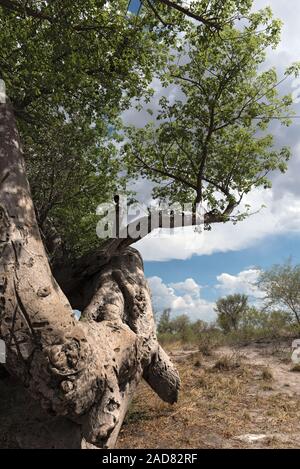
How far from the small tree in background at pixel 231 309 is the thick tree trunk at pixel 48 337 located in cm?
2347

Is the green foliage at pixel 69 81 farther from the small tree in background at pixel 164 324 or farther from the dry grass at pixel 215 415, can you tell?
the small tree in background at pixel 164 324

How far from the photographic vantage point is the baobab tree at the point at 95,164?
5.82 m

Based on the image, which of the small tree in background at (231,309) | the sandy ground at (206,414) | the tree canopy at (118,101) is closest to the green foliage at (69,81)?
the tree canopy at (118,101)

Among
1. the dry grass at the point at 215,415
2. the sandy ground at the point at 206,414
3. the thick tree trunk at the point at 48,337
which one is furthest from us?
the dry grass at the point at 215,415

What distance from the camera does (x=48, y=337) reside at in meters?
5.65

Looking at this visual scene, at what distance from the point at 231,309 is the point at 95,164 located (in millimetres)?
23512

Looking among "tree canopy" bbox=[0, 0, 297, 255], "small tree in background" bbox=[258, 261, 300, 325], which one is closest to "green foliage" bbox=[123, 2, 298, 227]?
"tree canopy" bbox=[0, 0, 297, 255]

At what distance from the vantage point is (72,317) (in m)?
6.12

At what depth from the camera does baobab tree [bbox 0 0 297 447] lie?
5.82 metres

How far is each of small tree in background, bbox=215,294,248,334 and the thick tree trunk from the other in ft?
77.0

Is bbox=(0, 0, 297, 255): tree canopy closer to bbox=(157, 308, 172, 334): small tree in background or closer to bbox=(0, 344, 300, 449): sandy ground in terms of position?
bbox=(0, 344, 300, 449): sandy ground

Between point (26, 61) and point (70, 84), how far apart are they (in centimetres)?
95

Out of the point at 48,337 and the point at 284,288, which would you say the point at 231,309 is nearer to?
the point at 284,288
